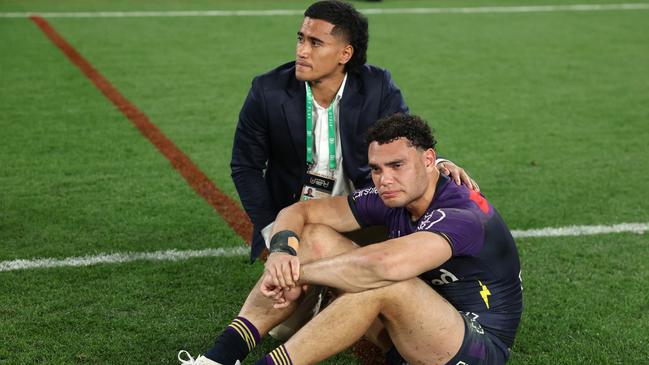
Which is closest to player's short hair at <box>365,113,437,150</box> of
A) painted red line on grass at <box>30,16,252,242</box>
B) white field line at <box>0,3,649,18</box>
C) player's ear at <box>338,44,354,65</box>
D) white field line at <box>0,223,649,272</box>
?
player's ear at <box>338,44,354,65</box>

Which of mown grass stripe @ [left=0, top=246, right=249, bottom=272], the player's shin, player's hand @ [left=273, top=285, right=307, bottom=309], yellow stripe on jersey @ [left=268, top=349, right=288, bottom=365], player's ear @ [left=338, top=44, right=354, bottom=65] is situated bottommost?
mown grass stripe @ [left=0, top=246, right=249, bottom=272]

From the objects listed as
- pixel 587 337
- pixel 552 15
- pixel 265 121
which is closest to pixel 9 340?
pixel 265 121

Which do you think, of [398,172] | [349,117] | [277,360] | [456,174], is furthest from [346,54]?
[277,360]

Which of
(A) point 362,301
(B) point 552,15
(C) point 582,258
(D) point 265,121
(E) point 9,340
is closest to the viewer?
(A) point 362,301

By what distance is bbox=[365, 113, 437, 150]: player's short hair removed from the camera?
14.2 ft

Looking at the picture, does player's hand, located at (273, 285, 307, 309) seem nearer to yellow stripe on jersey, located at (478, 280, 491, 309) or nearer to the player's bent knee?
the player's bent knee

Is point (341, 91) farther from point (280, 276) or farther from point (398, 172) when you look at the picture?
point (280, 276)

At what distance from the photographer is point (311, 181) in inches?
211

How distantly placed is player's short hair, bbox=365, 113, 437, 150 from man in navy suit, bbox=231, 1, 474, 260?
0.87 meters

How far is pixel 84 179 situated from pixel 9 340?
8.70ft

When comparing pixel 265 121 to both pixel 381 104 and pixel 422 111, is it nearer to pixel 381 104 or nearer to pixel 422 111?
pixel 381 104

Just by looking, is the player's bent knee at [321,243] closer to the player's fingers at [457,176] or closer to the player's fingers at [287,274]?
the player's fingers at [287,274]

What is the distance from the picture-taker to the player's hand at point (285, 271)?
4.24m

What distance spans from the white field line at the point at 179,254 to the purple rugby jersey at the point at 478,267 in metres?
2.00
